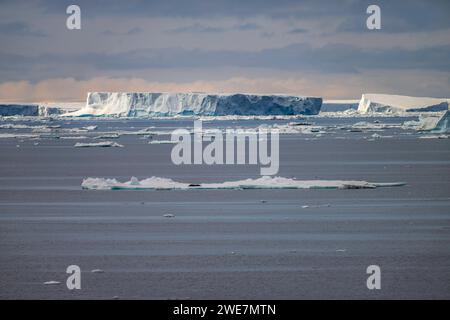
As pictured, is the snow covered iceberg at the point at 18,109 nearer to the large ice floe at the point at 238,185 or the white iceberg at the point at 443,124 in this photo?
the white iceberg at the point at 443,124

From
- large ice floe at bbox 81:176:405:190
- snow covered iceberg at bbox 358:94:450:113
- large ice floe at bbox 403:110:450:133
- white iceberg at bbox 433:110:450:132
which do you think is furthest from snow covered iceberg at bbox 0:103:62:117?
large ice floe at bbox 81:176:405:190

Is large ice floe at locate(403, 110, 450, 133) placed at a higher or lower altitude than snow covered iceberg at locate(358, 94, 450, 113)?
lower

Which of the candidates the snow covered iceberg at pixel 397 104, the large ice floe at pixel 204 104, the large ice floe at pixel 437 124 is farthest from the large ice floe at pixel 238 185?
the snow covered iceberg at pixel 397 104

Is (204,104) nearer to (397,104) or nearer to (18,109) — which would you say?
(18,109)

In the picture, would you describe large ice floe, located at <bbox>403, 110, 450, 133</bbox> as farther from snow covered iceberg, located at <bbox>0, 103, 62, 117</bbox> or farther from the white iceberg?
snow covered iceberg, located at <bbox>0, 103, 62, 117</bbox>
